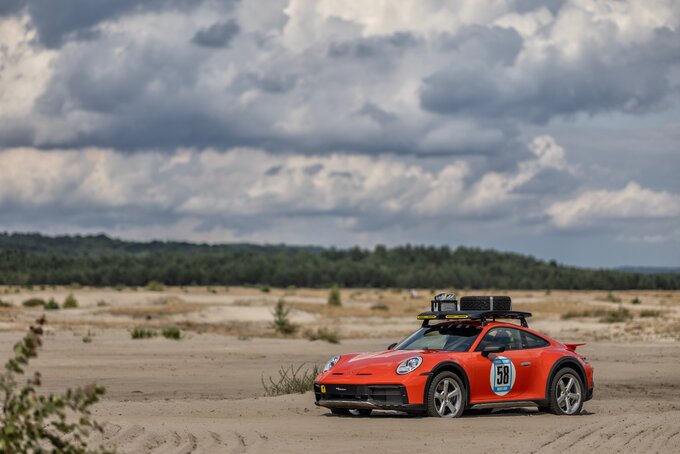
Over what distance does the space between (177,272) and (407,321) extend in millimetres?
97453

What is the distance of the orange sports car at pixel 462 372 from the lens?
53.7 feet

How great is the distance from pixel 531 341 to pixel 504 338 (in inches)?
20.3

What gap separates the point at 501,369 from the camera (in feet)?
56.3

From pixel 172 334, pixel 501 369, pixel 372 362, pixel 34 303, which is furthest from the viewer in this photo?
pixel 34 303

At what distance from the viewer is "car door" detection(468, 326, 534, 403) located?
16891 mm

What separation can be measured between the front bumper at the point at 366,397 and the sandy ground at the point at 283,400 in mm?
223

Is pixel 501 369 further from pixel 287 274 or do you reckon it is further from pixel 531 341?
pixel 287 274

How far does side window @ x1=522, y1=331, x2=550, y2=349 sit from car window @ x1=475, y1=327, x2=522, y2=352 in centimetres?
9

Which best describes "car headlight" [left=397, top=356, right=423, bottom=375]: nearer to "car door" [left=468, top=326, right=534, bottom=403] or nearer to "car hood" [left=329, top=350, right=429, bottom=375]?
"car hood" [left=329, top=350, right=429, bottom=375]

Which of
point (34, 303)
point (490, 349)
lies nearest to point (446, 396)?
point (490, 349)

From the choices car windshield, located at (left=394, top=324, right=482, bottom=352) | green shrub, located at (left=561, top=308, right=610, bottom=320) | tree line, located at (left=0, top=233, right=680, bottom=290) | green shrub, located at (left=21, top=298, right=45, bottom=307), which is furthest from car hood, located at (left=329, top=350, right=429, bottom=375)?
tree line, located at (left=0, top=233, right=680, bottom=290)

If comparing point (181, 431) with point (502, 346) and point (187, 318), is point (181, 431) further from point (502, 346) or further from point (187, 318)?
point (187, 318)

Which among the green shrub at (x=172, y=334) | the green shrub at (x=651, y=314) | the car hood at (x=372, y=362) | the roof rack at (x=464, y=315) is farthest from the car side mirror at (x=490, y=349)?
the green shrub at (x=651, y=314)

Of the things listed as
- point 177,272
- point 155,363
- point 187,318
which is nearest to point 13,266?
point 177,272
